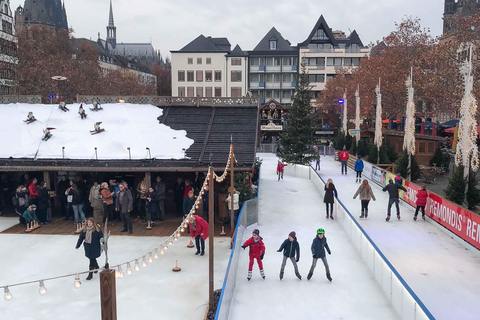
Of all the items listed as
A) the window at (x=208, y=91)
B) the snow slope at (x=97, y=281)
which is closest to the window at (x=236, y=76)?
the window at (x=208, y=91)

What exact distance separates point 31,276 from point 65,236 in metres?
3.73

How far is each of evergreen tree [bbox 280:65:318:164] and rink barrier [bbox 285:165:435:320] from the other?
13900 millimetres

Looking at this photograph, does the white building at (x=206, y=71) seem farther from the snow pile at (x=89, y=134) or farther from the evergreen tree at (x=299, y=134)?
the snow pile at (x=89, y=134)

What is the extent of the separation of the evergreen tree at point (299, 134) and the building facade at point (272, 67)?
38.8 meters

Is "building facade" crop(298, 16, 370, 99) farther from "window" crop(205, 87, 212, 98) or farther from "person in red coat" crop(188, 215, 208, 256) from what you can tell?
"person in red coat" crop(188, 215, 208, 256)

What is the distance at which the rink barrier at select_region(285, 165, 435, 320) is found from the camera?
25.9 ft

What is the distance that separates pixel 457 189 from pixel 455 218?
6.14 ft

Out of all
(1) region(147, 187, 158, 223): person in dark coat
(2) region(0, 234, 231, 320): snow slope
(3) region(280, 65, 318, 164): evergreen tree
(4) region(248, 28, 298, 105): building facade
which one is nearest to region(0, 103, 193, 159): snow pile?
(1) region(147, 187, 158, 223): person in dark coat

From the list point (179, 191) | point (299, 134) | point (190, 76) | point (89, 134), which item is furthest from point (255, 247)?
point (190, 76)

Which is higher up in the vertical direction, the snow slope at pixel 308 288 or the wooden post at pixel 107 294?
the wooden post at pixel 107 294

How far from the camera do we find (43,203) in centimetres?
1622

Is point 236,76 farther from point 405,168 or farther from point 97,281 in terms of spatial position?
point 97,281

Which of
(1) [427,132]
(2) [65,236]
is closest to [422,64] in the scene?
(1) [427,132]

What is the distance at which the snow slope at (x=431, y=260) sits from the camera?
31.8 feet
